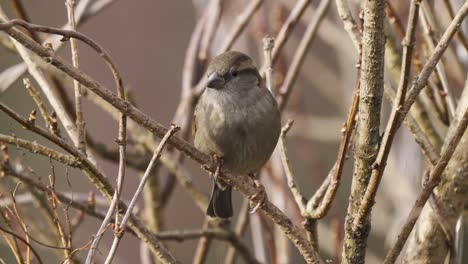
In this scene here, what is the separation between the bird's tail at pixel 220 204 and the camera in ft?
11.0

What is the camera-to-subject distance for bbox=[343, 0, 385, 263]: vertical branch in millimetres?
1940

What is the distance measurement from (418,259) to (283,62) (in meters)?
1.95

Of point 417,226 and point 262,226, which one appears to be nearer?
point 417,226

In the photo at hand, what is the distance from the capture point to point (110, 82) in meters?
8.24

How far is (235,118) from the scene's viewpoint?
3184mm

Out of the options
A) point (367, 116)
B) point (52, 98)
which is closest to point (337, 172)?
point (367, 116)

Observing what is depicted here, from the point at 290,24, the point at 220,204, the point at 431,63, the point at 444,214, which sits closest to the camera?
the point at 431,63

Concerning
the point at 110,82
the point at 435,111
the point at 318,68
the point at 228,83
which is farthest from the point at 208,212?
the point at 110,82

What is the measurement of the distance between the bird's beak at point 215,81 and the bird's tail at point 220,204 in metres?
0.50

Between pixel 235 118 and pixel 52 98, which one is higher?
pixel 52 98

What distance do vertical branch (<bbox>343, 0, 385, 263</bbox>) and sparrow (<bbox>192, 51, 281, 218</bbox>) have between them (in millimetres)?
1052

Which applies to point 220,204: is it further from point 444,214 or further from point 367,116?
point 367,116

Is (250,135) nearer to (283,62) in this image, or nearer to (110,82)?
(283,62)

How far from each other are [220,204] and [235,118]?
463 millimetres
